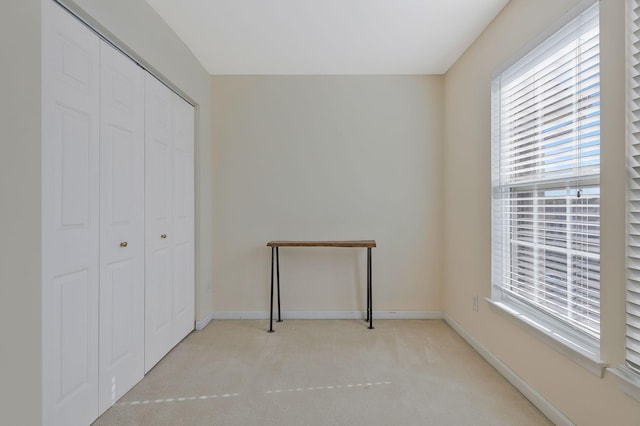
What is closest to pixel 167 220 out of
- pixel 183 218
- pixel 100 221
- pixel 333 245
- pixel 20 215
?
pixel 183 218

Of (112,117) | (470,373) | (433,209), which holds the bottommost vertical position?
(470,373)

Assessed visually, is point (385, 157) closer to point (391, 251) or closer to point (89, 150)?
point (391, 251)

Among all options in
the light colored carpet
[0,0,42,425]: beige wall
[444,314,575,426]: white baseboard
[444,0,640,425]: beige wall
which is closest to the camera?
[0,0,42,425]: beige wall

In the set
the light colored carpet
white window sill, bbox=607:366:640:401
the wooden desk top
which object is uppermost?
the wooden desk top

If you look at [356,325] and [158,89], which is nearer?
[158,89]

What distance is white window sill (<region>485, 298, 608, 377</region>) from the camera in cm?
148

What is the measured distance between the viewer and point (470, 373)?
2.32 meters

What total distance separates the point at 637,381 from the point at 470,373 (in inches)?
45.2

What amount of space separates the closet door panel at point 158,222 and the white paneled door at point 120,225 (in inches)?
3.2

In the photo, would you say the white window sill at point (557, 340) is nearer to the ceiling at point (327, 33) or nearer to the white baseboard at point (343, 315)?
the white baseboard at point (343, 315)

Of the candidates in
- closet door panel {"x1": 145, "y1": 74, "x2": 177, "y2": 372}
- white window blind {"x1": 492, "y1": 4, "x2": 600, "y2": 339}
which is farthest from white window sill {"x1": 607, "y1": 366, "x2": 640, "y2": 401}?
closet door panel {"x1": 145, "y1": 74, "x2": 177, "y2": 372}

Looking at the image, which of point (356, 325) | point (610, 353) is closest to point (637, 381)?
point (610, 353)

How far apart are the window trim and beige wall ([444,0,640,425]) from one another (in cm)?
4

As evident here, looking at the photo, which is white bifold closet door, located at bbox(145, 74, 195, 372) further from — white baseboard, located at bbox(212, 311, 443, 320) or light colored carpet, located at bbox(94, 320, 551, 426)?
white baseboard, located at bbox(212, 311, 443, 320)
